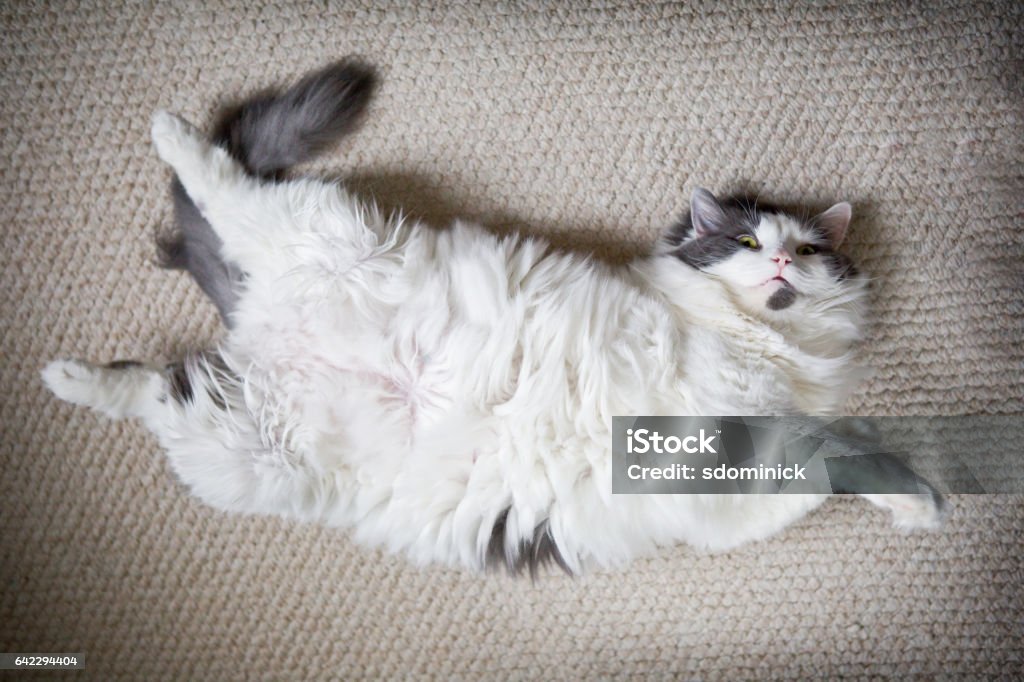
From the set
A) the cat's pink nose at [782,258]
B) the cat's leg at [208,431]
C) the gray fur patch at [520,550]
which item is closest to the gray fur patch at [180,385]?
the cat's leg at [208,431]

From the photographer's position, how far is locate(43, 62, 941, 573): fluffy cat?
97cm

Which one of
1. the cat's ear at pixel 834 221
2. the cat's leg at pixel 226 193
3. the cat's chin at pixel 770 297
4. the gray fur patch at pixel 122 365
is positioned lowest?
the gray fur patch at pixel 122 365

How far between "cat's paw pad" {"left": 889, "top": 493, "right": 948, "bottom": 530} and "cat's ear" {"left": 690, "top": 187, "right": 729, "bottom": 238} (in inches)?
20.6

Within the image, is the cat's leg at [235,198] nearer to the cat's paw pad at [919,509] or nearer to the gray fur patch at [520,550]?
the gray fur patch at [520,550]

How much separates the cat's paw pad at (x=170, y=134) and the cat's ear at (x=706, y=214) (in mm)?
866

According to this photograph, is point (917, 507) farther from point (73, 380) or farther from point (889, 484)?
point (73, 380)

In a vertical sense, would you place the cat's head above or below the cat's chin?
above

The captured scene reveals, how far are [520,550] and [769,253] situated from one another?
618 mm

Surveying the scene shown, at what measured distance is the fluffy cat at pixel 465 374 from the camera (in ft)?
3.19

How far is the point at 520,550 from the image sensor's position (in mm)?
1006

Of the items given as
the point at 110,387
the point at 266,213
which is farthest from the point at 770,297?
the point at 110,387

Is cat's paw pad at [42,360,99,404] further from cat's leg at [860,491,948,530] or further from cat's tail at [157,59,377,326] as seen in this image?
cat's leg at [860,491,948,530]

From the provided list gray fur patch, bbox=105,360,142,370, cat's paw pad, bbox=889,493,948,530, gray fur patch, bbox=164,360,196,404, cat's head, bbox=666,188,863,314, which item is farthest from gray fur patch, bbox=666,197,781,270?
gray fur patch, bbox=105,360,142,370

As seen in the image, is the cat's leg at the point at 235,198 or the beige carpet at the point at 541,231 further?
the beige carpet at the point at 541,231
